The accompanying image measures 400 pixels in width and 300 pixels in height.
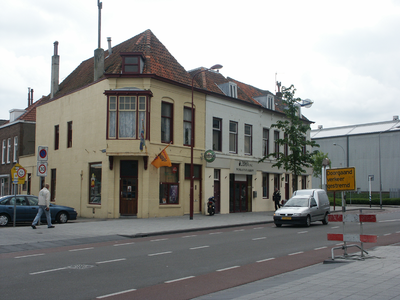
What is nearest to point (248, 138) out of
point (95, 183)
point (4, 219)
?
point (95, 183)

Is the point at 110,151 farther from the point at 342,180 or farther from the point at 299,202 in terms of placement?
the point at 342,180

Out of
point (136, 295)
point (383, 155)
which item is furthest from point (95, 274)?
point (383, 155)

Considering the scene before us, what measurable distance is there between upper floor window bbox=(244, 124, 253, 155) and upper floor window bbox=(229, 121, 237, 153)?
134cm

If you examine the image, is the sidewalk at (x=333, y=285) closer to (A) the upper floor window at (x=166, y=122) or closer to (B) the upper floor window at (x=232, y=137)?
(A) the upper floor window at (x=166, y=122)

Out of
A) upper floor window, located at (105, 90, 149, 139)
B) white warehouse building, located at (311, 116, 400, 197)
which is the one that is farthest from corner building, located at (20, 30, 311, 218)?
white warehouse building, located at (311, 116, 400, 197)

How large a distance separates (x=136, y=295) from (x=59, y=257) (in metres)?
4.61

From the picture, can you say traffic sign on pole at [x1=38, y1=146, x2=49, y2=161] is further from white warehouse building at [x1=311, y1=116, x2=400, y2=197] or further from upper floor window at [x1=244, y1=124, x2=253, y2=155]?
white warehouse building at [x1=311, y1=116, x2=400, y2=197]

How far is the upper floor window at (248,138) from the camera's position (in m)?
31.5

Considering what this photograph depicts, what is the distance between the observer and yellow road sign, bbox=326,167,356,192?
39.9ft

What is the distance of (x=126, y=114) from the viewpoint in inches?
927

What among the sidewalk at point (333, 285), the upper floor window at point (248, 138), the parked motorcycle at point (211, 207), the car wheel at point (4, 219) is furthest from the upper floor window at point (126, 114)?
the sidewalk at point (333, 285)

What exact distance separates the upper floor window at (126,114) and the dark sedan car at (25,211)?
4913 mm

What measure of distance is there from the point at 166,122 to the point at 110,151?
402 cm

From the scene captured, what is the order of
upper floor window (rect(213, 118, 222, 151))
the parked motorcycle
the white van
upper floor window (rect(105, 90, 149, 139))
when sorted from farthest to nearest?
1. upper floor window (rect(213, 118, 222, 151))
2. the parked motorcycle
3. upper floor window (rect(105, 90, 149, 139))
4. the white van
